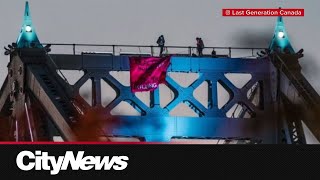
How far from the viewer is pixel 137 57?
5469 cm

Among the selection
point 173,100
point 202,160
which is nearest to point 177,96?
point 173,100

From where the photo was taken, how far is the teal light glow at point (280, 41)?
54.3 m

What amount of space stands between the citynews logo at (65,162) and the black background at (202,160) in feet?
0.42

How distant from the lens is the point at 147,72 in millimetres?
55000

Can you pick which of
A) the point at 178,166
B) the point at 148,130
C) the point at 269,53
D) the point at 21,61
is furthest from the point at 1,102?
the point at 178,166

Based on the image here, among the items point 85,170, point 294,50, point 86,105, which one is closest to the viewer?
point 85,170

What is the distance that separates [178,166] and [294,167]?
302cm

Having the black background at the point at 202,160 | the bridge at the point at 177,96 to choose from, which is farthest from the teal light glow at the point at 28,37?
the black background at the point at 202,160

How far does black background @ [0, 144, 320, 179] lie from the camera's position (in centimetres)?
2595

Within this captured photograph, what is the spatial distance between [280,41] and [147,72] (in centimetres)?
733

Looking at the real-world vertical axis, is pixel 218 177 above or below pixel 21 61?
below

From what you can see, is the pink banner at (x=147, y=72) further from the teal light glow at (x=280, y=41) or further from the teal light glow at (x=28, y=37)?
the teal light glow at (x=280, y=41)

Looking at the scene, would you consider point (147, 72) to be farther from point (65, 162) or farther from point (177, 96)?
point (65, 162)

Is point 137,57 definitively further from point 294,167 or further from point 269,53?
point 294,167
